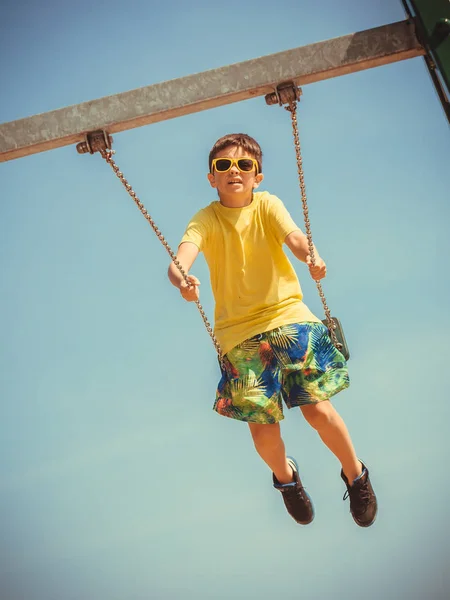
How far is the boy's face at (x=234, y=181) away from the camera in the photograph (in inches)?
176

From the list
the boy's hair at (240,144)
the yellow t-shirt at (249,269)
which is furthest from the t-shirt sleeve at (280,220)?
the boy's hair at (240,144)

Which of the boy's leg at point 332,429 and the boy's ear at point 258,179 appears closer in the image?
the boy's leg at point 332,429

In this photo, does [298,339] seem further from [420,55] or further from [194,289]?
[420,55]

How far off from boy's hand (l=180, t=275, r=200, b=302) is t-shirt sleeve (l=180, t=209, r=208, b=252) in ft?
1.33

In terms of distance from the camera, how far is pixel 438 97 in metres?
3.69

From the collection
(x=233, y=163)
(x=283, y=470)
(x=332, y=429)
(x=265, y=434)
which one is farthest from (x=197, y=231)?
(x=283, y=470)

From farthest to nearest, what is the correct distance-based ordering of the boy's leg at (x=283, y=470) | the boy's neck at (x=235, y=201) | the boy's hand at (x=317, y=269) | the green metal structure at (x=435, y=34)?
the boy's neck at (x=235, y=201) → the boy's leg at (x=283, y=470) → the boy's hand at (x=317, y=269) → the green metal structure at (x=435, y=34)

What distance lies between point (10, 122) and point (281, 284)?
172cm

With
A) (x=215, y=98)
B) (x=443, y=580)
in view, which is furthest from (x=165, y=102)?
(x=443, y=580)

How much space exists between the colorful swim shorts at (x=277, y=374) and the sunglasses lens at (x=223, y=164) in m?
0.96

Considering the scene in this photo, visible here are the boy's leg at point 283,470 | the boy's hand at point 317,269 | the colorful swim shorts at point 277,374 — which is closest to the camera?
the boy's hand at point 317,269

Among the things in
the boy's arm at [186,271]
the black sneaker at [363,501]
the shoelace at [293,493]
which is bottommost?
the black sneaker at [363,501]

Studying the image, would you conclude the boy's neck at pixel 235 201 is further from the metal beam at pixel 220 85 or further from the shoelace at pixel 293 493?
the shoelace at pixel 293 493

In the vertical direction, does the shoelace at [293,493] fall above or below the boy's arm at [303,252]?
below
